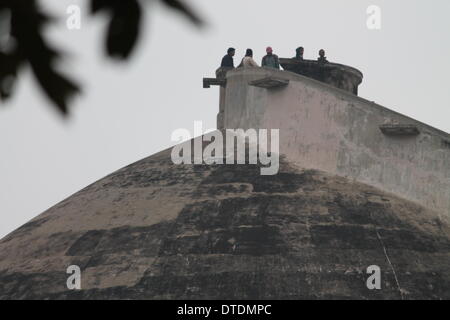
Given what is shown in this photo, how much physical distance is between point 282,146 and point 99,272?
5341 mm

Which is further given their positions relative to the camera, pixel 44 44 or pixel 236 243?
pixel 236 243

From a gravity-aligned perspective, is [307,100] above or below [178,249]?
above

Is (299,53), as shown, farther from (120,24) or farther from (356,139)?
(120,24)

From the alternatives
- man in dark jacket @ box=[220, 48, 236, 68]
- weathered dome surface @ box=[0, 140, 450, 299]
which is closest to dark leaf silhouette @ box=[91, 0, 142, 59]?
weathered dome surface @ box=[0, 140, 450, 299]

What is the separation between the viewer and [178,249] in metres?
17.2

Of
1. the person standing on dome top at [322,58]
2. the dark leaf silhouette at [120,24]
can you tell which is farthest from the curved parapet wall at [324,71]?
the dark leaf silhouette at [120,24]

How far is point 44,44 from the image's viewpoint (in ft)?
4.64

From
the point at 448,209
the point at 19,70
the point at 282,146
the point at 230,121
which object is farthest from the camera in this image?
the point at 230,121

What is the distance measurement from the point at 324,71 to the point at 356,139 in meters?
3.86

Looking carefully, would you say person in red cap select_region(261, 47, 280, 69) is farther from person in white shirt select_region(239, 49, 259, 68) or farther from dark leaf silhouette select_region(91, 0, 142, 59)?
dark leaf silhouette select_region(91, 0, 142, 59)

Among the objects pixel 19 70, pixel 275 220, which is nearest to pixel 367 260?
pixel 275 220

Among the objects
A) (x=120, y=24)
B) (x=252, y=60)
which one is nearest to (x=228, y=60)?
(x=252, y=60)

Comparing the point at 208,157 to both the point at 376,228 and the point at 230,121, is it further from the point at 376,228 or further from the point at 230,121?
the point at 376,228

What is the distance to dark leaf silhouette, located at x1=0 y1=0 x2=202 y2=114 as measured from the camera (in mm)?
1404
